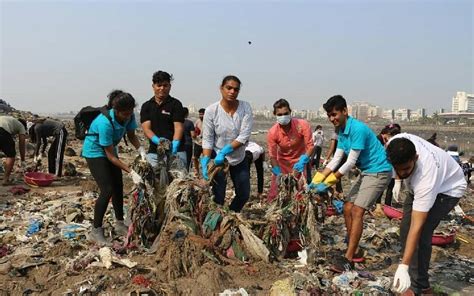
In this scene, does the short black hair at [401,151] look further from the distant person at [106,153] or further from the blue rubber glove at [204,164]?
the distant person at [106,153]

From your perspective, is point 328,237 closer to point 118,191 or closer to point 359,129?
point 359,129

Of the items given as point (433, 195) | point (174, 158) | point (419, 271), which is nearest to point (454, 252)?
point (419, 271)

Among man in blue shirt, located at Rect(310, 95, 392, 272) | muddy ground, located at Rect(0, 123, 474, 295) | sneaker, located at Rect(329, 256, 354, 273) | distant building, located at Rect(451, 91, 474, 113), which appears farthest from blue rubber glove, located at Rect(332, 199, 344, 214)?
distant building, located at Rect(451, 91, 474, 113)

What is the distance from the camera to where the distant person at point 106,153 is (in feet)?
15.0

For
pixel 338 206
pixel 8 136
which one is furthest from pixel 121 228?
pixel 8 136

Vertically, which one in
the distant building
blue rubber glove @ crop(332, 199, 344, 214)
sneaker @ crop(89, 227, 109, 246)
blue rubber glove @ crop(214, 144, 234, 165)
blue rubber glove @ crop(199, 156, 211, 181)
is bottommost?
blue rubber glove @ crop(332, 199, 344, 214)

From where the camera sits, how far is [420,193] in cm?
332

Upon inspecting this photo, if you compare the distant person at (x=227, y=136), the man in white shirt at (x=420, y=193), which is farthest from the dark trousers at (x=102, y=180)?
the man in white shirt at (x=420, y=193)

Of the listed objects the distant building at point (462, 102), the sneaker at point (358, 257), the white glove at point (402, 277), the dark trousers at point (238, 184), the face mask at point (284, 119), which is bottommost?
the sneaker at point (358, 257)

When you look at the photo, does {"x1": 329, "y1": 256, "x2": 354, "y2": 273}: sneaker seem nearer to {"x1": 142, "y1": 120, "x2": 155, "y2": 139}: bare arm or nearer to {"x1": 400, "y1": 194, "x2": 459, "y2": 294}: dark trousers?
{"x1": 400, "y1": 194, "x2": 459, "y2": 294}: dark trousers

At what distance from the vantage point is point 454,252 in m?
5.62

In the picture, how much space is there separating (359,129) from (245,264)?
174 centimetres

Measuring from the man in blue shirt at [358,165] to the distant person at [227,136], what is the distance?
969 mm

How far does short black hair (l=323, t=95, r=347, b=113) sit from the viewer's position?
434 cm
